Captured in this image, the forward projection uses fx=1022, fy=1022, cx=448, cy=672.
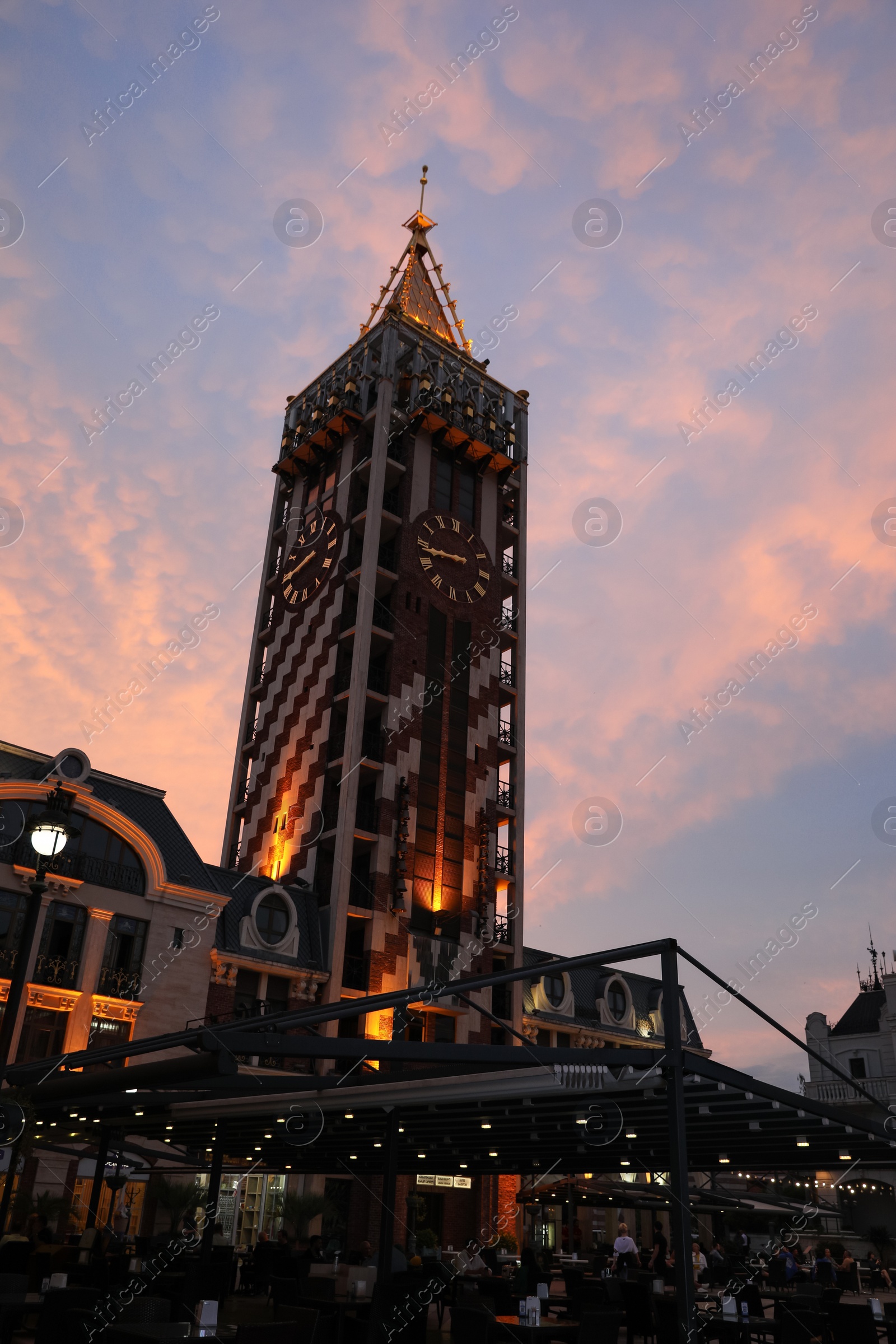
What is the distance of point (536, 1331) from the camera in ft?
47.5

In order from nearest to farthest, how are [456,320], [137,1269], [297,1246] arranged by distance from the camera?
1. [137,1269]
2. [297,1246]
3. [456,320]

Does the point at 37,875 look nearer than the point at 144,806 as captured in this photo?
Yes

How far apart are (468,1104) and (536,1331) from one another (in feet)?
10.3

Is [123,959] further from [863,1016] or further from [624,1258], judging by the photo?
[863,1016]

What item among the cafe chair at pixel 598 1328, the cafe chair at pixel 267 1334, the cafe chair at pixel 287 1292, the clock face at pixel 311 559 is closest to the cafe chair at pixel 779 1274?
the cafe chair at pixel 287 1292

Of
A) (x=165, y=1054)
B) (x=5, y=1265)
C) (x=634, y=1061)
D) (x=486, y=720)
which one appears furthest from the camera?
(x=486, y=720)

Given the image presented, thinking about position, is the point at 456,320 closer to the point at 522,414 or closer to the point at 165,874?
the point at 522,414

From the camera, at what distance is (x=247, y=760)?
2085 inches

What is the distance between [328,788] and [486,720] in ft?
29.5

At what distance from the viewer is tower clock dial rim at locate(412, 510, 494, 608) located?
50.4 m

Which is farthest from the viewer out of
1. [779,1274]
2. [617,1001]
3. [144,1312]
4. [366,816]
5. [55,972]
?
[617,1001]

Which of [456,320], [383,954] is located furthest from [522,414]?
[383,954]

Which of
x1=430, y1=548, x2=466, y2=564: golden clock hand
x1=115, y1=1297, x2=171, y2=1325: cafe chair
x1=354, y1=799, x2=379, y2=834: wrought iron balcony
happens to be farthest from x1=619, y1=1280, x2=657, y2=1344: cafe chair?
x1=430, y1=548, x2=466, y2=564: golden clock hand

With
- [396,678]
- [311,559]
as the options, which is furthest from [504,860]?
[311,559]
